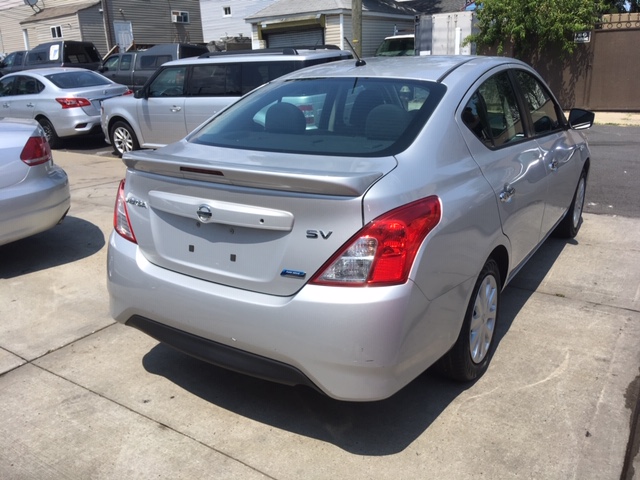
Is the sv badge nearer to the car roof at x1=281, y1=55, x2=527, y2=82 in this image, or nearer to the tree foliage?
the car roof at x1=281, y1=55, x2=527, y2=82

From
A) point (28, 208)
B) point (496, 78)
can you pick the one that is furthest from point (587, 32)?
point (28, 208)

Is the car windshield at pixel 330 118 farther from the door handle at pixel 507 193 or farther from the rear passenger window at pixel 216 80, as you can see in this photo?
the rear passenger window at pixel 216 80

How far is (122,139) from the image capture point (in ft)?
35.4

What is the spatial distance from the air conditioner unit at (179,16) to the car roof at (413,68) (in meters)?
32.3

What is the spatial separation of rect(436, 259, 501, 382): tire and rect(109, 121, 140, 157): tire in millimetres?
8288

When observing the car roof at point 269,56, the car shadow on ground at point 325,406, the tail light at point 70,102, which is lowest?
the car shadow on ground at point 325,406

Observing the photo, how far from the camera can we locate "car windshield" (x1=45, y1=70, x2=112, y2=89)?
1192 centimetres

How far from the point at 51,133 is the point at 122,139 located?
224 centimetres

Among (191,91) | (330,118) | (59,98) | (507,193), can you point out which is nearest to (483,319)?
(507,193)

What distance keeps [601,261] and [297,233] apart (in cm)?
360

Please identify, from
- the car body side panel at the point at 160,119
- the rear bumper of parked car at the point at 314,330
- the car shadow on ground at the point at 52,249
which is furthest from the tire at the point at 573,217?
the car body side panel at the point at 160,119

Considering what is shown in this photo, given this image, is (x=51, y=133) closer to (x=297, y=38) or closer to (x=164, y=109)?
(x=164, y=109)

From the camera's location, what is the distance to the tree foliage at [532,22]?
1478cm

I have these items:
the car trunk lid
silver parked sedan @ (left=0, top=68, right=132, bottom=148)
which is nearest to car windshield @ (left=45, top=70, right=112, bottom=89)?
silver parked sedan @ (left=0, top=68, right=132, bottom=148)
